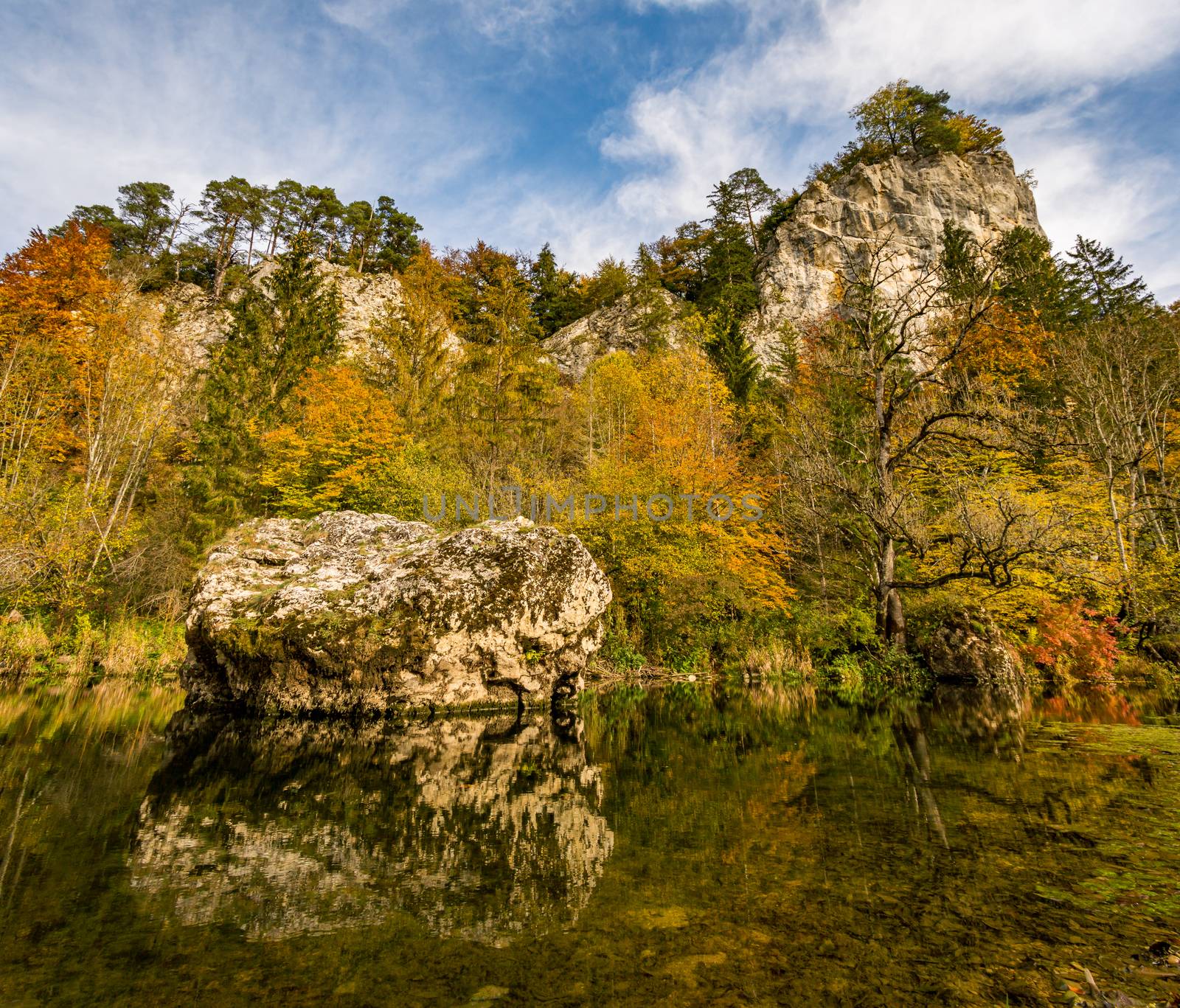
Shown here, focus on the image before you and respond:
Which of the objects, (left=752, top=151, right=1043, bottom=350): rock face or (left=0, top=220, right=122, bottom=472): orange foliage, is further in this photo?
(left=752, top=151, right=1043, bottom=350): rock face

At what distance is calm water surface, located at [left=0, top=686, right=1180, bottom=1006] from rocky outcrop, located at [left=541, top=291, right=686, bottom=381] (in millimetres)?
34628

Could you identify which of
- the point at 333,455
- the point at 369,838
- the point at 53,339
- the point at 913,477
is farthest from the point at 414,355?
the point at 369,838

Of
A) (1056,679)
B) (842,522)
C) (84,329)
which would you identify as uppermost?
(84,329)

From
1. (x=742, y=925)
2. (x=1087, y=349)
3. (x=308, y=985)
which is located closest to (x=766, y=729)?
(x=742, y=925)

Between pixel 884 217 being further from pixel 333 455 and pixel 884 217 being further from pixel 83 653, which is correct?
pixel 83 653

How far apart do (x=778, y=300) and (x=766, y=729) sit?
4068 cm

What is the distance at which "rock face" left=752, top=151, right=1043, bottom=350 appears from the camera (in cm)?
4191

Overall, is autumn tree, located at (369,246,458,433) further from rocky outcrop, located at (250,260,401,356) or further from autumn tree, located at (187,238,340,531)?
rocky outcrop, located at (250,260,401,356)

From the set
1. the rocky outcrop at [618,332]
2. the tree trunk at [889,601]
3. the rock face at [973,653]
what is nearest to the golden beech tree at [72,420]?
the tree trunk at [889,601]

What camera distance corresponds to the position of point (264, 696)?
346 inches

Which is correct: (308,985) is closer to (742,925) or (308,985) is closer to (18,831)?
(742,925)

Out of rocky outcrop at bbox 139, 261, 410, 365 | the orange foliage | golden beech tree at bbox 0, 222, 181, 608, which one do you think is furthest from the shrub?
rocky outcrop at bbox 139, 261, 410, 365

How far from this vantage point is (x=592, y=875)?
3057 mm

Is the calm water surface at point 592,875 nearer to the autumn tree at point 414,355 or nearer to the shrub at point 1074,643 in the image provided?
the shrub at point 1074,643
